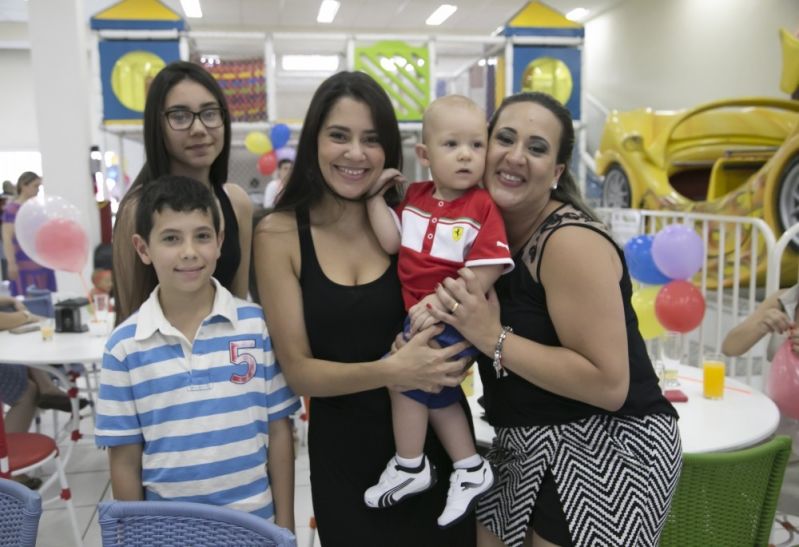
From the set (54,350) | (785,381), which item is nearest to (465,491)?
(785,381)

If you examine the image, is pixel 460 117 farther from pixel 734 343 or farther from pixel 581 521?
pixel 734 343

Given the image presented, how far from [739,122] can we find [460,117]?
544cm

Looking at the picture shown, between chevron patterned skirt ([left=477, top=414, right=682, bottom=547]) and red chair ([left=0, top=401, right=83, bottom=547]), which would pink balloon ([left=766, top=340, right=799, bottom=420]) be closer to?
chevron patterned skirt ([left=477, top=414, right=682, bottom=547])

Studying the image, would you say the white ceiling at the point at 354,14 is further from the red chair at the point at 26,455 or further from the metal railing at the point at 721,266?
the red chair at the point at 26,455

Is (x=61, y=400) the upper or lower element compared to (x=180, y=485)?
lower

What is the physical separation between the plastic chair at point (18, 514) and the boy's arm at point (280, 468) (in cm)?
49

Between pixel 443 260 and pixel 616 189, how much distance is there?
639cm

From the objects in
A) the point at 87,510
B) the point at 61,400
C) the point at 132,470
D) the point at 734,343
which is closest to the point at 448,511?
the point at 132,470

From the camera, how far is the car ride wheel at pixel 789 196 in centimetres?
482

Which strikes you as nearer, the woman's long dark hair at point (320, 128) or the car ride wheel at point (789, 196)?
the woman's long dark hair at point (320, 128)

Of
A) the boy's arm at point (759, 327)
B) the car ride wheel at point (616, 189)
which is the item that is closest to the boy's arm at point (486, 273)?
the boy's arm at point (759, 327)

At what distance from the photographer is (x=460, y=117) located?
59.4 inches

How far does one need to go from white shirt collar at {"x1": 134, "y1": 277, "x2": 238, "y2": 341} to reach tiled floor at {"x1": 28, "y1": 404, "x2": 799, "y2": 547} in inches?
61.5

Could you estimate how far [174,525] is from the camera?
4.19 feet
